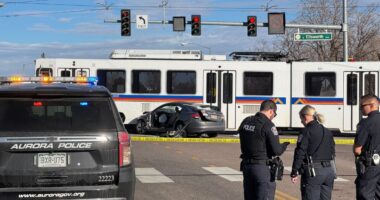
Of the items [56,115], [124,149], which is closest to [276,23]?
[124,149]

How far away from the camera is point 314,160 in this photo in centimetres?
684

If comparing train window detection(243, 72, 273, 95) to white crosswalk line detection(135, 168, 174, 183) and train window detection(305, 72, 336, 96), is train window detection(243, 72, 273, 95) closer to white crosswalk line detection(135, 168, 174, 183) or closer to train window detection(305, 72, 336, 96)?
train window detection(305, 72, 336, 96)

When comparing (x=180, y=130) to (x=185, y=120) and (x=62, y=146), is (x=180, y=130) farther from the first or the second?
(x=62, y=146)

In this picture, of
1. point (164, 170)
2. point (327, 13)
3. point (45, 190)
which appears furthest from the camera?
point (327, 13)

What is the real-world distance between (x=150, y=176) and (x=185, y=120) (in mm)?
9884

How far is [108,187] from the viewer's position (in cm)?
577

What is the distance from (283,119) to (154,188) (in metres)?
15.4

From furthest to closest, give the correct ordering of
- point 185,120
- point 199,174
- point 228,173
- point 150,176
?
point 185,120 < point 228,173 < point 199,174 < point 150,176

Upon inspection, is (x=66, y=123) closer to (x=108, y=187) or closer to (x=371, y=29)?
(x=108, y=187)

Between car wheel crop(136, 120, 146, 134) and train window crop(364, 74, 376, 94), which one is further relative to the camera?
train window crop(364, 74, 376, 94)

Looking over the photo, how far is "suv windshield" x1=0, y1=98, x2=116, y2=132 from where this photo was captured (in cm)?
566

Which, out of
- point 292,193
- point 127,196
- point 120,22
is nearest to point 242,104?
point 120,22

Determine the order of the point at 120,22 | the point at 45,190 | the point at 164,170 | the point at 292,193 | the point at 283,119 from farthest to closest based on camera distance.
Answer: the point at 120,22 < the point at 283,119 < the point at 164,170 < the point at 292,193 < the point at 45,190

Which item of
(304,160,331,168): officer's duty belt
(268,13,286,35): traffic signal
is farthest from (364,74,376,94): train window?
(304,160,331,168): officer's duty belt
